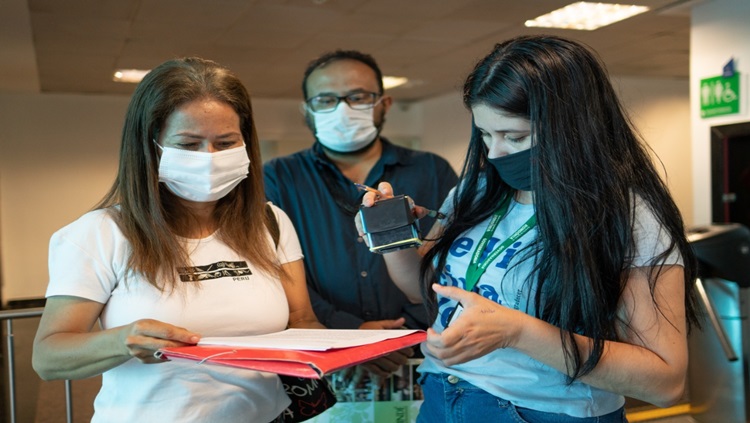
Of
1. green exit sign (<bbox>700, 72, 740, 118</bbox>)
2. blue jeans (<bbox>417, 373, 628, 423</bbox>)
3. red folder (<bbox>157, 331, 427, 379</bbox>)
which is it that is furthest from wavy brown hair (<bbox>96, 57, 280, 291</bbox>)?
green exit sign (<bbox>700, 72, 740, 118</bbox>)

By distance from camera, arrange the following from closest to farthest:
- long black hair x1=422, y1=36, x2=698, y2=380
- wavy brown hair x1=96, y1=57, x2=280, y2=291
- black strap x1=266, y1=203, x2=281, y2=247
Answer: long black hair x1=422, y1=36, x2=698, y2=380 < wavy brown hair x1=96, y1=57, x2=280, y2=291 < black strap x1=266, y1=203, x2=281, y2=247

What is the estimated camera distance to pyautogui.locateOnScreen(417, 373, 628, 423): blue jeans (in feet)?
4.44

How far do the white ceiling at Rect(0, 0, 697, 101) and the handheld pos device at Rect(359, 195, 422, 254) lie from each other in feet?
10.9

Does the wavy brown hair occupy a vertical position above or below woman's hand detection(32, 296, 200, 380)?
above

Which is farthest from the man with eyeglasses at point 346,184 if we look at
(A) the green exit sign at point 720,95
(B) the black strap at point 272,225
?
(A) the green exit sign at point 720,95

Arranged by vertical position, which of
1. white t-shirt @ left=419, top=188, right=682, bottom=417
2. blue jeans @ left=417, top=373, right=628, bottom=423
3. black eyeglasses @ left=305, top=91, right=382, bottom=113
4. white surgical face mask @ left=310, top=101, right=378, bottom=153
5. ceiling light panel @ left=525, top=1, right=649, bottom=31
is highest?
ceiling light panel @ left=525, top=1, right=649, bottom=31

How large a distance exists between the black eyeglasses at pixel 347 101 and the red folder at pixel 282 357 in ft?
4.53

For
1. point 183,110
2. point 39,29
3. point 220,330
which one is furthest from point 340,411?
point 39,29

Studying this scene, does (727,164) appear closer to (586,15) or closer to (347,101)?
(586,15)

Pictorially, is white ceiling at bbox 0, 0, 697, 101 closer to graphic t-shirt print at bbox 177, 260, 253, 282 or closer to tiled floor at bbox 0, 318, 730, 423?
tiled floor at bbox 0, 318, 730, 423

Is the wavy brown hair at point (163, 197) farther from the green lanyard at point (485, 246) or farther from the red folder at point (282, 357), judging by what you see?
the green lanyard at point (485, 246)

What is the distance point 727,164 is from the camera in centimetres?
555

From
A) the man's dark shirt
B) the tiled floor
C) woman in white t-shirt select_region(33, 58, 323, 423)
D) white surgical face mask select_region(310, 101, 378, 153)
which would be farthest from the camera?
the tiled floor

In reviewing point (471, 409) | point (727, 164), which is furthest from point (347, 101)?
point (727, 164)
